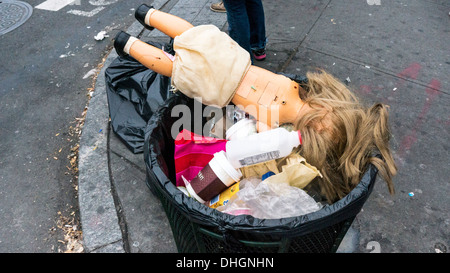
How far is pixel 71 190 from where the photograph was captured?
7.93 feet

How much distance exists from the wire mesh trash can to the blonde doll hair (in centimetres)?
13

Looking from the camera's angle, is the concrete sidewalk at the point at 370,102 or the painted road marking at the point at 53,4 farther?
the painted road marking at the point at 53,4

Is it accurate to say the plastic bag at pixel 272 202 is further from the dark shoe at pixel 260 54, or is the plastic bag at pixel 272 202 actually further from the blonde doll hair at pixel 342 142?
the dark shoe at pixel 260 54

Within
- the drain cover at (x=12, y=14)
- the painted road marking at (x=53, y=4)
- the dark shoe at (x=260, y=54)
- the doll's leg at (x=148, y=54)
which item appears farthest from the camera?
the painted road marking at (x=53, y=4)

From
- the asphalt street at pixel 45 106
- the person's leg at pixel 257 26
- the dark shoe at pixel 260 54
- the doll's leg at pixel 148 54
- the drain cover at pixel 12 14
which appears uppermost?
the doll's leg at pixel 148 54

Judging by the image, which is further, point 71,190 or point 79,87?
point 79,87

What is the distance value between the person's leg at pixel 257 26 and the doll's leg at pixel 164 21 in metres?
0.79

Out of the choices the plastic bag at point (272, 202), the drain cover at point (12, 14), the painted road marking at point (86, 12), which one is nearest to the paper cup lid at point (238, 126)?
the plastic bag at point (272, 202)

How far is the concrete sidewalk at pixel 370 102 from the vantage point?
2.09m

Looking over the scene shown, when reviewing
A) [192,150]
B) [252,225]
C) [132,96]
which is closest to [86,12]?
[132,96]

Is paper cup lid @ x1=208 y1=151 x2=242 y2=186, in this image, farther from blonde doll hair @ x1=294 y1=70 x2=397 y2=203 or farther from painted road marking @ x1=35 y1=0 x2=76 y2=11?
painted road marking @ x1=35 y1=0 x2=76 y2=11
